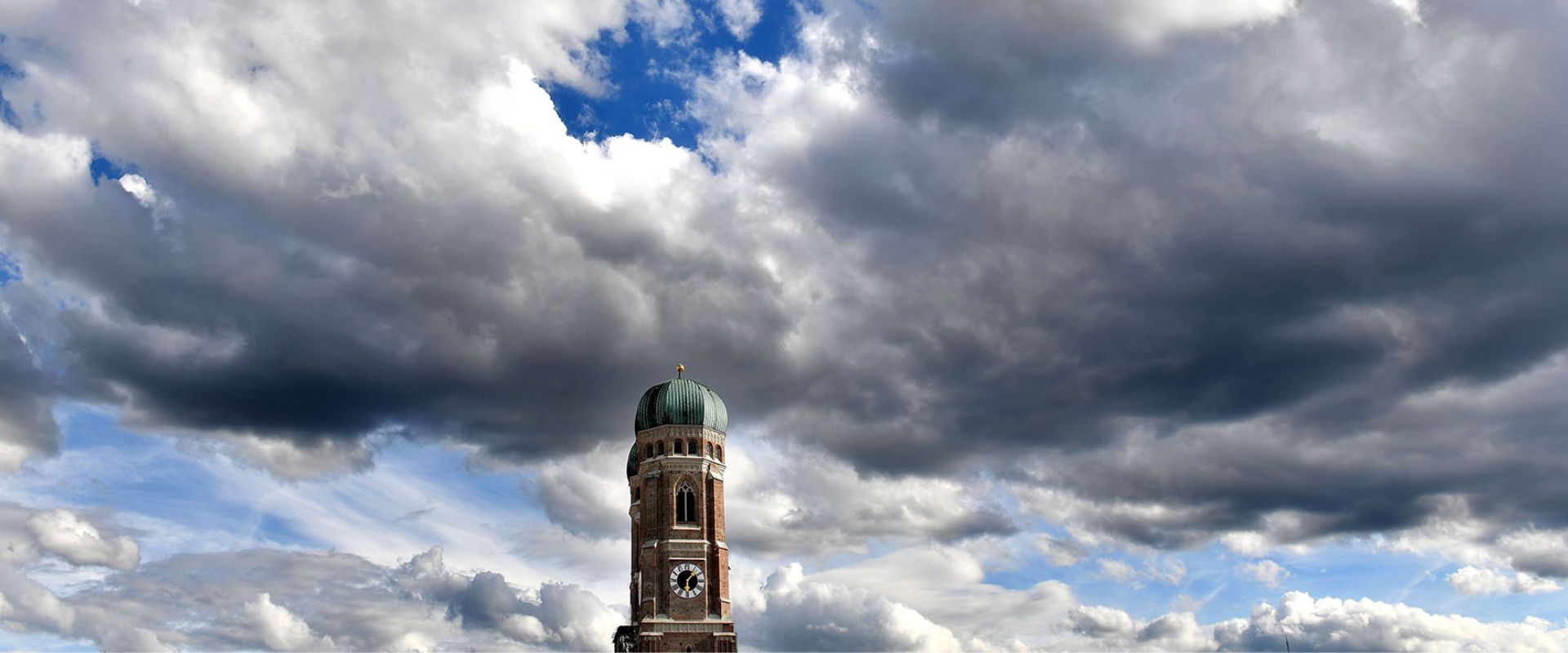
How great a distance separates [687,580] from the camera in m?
178

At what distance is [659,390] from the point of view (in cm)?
19000

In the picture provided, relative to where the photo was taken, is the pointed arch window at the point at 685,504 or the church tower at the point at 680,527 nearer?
the church tower at the point at 680,527

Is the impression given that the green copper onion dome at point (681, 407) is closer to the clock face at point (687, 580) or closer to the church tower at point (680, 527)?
the church tower at point (680, 527)

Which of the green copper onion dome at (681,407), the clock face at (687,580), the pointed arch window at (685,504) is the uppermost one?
the green copper onion dome at (681,407)

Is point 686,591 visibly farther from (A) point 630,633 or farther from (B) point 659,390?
(B) point 659,390

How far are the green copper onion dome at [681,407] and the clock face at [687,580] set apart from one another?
20.7 metres

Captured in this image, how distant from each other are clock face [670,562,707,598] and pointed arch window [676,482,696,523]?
6.65m

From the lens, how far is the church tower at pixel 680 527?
175 m

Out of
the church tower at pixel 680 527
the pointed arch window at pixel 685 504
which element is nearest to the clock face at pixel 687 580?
the church tower at pixel 680 527

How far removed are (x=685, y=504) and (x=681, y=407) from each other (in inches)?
550

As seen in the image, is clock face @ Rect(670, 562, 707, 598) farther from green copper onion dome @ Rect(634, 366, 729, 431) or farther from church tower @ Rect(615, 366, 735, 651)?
green copper onion dome @ Rect(634, 366, 729, 431)

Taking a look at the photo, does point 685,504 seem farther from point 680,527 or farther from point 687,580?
point 687,580

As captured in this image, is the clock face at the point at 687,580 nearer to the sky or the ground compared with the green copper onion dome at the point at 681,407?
nearer to the ground

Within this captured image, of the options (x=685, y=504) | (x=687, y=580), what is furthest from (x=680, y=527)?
(x=687, y=580)
